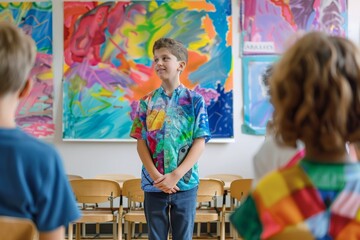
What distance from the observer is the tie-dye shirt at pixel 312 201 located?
1096 mm

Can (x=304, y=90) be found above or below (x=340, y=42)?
below

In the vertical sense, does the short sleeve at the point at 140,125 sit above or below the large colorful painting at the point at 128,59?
below

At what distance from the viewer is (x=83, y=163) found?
19.1 feet

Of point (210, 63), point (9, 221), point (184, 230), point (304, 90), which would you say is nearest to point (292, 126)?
point (304, 90)

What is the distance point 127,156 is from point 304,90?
478 cm

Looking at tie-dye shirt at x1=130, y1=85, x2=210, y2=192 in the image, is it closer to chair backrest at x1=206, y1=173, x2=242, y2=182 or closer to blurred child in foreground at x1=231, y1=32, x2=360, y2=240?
blurred child in foreground at x1=231, y1=32, x2=360, y2=240

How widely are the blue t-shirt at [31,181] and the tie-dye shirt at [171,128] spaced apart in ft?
4.15

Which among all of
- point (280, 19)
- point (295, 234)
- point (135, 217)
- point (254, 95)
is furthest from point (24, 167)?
point (280, 19)

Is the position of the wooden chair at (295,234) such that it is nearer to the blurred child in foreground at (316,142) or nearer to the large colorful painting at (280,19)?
the blurred child in foreground at (316,142)

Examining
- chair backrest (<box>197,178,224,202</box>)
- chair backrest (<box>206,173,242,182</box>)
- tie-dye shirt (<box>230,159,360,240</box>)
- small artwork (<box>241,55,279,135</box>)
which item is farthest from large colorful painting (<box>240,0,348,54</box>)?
tie-dye shirt (<box>230,159,360,240</box>)

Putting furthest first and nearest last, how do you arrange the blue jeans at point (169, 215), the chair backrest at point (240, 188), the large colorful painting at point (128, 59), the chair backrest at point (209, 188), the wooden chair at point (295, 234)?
the large colorful painting at point (128, 59)
the chair backrest at point (209, 188)
the chair backrest at point (240, 188)
the blue jeans at point (169, 215)
the wooden chair at point (295, 234)

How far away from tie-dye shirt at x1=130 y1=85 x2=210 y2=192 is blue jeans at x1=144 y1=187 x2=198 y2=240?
0.05 meters

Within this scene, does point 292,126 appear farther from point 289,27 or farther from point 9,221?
point 289,27

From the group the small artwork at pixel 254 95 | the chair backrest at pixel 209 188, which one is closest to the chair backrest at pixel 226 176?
the small artwork at pixel 254 95
